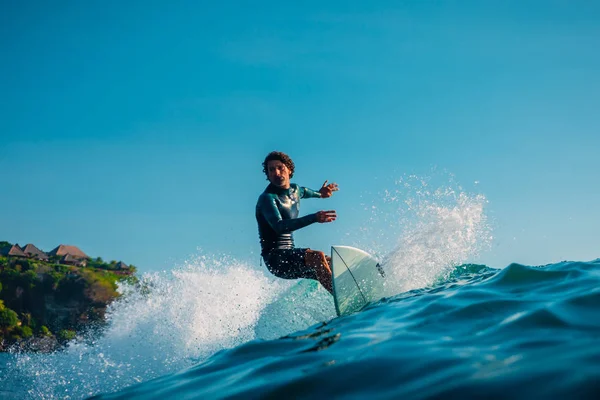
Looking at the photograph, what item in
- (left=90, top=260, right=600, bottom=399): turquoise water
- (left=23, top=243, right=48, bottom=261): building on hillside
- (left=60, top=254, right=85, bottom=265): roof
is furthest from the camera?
(left=60, top=254, right=85, bottom=265): roof

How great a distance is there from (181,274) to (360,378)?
8.50 metres

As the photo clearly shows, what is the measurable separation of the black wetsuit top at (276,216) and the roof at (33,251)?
10120 cm

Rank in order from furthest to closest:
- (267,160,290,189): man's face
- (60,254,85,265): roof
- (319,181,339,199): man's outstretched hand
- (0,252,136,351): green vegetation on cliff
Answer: (60,254,85,265): roof
(0,252,136,351): green vegetation on cliff
(319,181,339,199): man's outstretched hand
(267,160,290,189): man's face

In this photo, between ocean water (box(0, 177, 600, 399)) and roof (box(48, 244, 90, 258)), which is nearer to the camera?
ocean water (box(0, 177, 600, 399))

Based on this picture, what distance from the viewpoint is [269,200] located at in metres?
8.06

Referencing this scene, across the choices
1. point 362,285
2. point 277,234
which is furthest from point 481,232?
point 277,234

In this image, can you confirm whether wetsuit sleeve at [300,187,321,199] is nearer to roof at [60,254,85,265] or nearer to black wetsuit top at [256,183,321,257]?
black wetsuit top at [256,183,321,257]

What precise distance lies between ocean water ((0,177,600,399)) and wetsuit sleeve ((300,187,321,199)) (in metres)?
1.61

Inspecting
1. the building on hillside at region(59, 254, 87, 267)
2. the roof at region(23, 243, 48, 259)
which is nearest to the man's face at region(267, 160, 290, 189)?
the building on hillside at region(59, 254, 87, 267)

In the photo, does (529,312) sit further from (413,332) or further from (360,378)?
(360,378)

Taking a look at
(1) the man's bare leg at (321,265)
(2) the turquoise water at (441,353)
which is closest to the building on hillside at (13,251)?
(1) the man's bare leg at (321,265)

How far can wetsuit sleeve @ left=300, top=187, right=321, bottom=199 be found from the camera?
9.23m

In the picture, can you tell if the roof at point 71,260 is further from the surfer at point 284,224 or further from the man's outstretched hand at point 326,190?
the surfer at point 284,224

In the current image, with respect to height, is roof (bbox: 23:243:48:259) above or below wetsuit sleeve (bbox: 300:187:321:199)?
above
